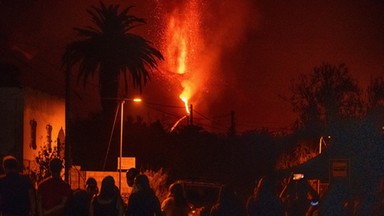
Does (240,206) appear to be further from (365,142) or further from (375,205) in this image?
(365,142)

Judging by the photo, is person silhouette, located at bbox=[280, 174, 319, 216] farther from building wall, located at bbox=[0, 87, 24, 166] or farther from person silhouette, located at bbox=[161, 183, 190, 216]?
building wall, located at bbox=[0, 87, 24, 166]

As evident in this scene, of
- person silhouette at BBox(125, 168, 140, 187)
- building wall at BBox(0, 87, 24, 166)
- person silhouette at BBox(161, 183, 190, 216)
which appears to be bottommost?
person silhouette at BBox(161, 183, 190, 216)

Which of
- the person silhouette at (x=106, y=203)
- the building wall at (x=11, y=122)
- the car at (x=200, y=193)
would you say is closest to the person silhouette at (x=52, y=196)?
the person silhouette at (x=106, y=203)

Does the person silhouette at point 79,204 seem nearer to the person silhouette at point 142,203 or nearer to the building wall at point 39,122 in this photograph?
the person silhouette at point 142,203

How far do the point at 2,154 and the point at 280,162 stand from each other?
2109 centimetres

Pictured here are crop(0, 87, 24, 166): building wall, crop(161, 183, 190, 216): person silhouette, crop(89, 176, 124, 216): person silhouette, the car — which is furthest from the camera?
crop(0, 87, 24, 166): building wall

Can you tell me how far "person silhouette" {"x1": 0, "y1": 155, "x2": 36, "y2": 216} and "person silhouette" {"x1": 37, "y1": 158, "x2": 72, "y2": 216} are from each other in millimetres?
314

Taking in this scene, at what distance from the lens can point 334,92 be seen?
193 feet

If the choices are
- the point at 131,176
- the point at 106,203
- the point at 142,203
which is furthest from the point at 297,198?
the point at 106,203

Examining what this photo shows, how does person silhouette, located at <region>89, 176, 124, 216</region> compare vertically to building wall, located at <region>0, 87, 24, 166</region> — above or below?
below

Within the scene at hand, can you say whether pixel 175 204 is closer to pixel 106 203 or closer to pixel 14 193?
pixel 106 203

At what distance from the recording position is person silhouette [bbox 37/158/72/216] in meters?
11.0

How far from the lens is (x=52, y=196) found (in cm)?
1108

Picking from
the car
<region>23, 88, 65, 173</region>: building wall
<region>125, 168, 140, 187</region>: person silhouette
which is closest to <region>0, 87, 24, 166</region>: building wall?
<region>23, 88, 65, 173</region>: building wall
